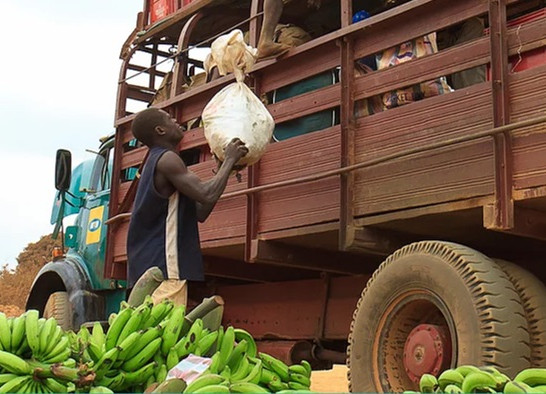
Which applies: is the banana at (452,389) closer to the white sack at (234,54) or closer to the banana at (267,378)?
the banana at (267,378)

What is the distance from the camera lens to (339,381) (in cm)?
1264

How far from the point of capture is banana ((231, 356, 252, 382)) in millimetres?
2986

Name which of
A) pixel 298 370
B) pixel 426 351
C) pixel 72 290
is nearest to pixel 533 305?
pixel 426 351

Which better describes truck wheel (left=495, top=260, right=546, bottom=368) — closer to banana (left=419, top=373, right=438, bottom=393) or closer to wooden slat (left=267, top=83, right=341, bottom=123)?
wooden slat (left=267, top=83, right=341, bottom=123)

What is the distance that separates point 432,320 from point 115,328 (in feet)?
6.74

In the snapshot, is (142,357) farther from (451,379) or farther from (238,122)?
(238,122)

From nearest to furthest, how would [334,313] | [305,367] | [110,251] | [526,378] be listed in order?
[526,378], [305,367], [334,313], [110,251]

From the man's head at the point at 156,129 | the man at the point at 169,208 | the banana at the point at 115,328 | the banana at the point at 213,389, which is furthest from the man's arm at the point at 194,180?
the banana at the point at 213,389

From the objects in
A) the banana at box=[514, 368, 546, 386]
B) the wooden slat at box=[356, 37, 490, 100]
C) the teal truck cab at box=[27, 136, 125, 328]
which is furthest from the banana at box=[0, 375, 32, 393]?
the teal truck cab at box=[27, 136, 125, 328]

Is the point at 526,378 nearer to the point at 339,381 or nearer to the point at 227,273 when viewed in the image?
the point at 227,273

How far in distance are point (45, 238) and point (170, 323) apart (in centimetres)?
2523

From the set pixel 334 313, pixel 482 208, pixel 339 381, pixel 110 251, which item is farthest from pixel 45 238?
pixel 482 208

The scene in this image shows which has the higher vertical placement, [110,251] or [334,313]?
[110,251]

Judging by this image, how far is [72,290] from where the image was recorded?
26.6 ft
